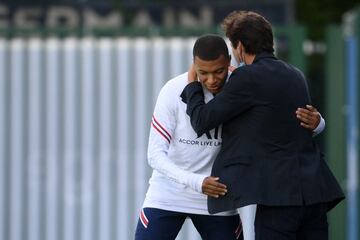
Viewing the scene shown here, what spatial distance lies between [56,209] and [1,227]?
0.47 meters

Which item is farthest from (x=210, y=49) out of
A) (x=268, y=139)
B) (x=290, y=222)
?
(x=290, y=222)

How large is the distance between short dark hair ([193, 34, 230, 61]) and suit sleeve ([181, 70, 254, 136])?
138mm

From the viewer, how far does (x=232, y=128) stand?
15.9 feet

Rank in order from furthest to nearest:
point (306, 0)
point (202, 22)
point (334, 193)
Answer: point (306, 0) → point (202, 22) → point (334, 193)

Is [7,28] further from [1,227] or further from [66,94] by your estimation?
[1,227]

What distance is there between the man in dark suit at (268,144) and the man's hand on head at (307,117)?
1.0 inches

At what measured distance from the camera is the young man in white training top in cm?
486

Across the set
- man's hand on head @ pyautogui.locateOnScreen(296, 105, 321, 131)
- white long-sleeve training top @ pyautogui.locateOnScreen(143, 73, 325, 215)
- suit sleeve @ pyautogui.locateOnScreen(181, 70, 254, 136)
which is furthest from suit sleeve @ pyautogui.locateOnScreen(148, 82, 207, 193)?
man's hand on head @ pyautogui.locateOnScreen(296, 105, 321, 131)

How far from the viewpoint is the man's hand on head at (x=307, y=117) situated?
476 centimetres

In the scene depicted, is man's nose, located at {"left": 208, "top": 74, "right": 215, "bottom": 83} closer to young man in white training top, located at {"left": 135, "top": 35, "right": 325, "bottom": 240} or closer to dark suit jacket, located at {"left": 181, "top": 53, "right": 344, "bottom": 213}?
young man in white training top, located at {"left": 135, "top": 35, "right": 325, "bottom": 240}

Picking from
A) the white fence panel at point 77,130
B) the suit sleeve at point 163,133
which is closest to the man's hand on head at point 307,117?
the suit sleeve at point 163,133

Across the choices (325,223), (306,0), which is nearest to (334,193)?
(325,223)

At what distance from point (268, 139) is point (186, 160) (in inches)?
21.5

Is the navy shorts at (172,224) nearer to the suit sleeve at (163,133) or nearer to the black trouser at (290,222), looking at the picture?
the suit sleeve at (163,133)
